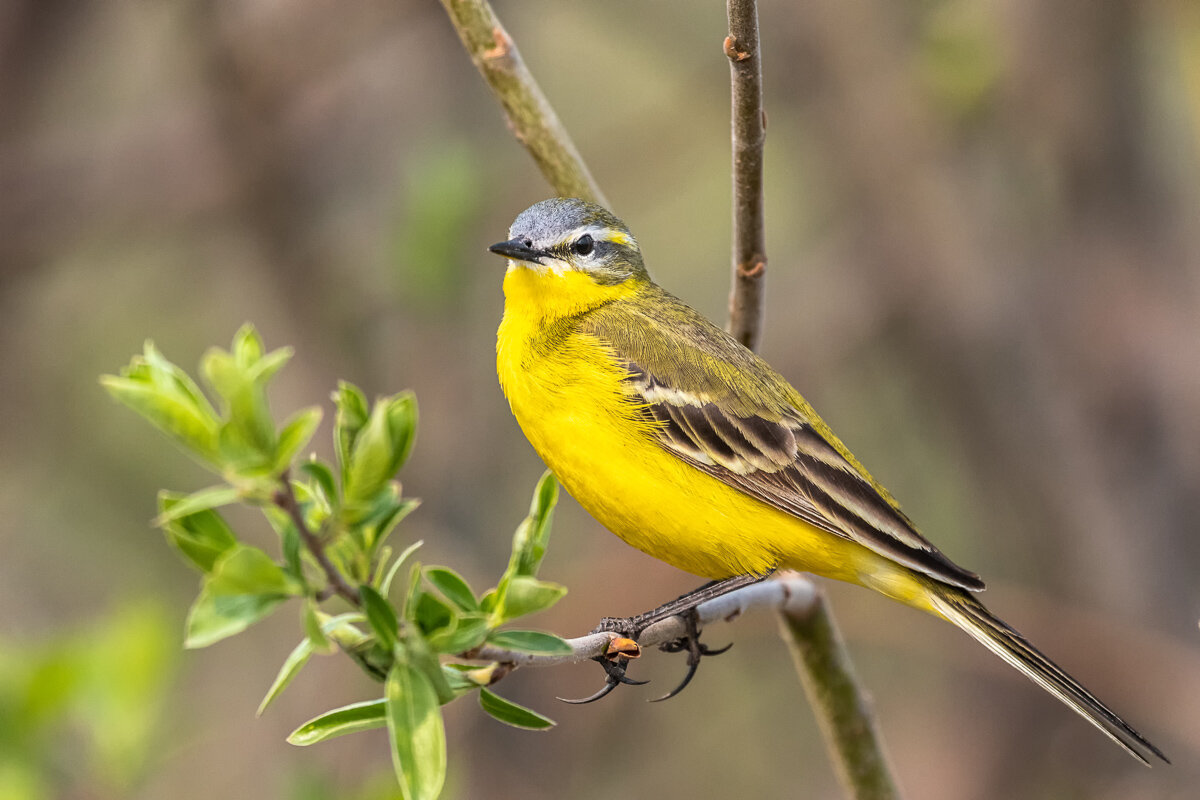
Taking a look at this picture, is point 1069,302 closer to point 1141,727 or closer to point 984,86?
point 984,86

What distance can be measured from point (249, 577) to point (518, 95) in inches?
88.3

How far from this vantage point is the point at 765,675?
27.6 ft

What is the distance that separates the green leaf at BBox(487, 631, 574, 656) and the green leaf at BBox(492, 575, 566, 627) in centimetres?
3

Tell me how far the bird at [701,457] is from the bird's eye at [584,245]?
2.4 inches

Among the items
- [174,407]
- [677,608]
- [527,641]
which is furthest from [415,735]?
[677,608]

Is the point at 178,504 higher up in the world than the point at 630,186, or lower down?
higher up

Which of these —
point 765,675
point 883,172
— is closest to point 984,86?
point 883,172

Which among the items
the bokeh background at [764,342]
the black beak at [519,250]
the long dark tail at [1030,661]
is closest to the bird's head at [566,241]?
the black beak at [519,250]

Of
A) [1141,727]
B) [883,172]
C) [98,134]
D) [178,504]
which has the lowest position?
[1141,727]

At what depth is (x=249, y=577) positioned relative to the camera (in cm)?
179

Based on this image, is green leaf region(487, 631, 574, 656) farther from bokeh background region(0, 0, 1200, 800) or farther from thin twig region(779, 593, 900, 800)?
bokeh background region(0, 0, 1200, 800)

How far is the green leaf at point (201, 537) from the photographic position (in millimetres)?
1892

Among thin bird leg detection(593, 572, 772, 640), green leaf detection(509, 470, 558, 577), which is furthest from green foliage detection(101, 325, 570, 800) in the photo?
thin bird leg detection(593, 572, 772, 640)

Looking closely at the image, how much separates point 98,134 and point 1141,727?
7.50 metres
